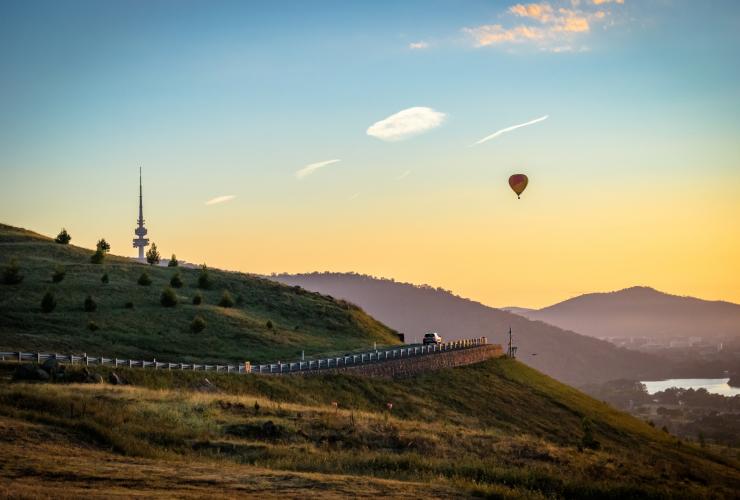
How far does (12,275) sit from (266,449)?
188ft

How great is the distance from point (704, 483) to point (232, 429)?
35846 mm

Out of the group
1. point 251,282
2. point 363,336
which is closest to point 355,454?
point 363,336

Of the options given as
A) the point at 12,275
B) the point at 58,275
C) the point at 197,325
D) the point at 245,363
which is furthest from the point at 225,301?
the point at 245,363

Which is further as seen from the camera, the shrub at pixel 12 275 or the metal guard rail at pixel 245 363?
the shrub at pixel 12 275

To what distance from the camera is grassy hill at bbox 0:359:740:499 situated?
71.4ft

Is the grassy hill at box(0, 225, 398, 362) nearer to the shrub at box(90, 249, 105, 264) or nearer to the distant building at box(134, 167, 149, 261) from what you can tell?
the shrub at box(90, 249, 105, 264)

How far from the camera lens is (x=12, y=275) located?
78.4 m

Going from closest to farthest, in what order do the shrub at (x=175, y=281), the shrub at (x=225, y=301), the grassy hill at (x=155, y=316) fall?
the grassy hill at (x=155, y=316)
the shrub at (x=225, y=301)
the shrub at (x=175, y=281)

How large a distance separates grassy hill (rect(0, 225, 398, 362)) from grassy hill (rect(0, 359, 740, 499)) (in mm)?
17730

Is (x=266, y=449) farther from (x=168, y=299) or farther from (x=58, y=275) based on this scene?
(x=58, y=275)

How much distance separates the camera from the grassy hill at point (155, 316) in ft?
217

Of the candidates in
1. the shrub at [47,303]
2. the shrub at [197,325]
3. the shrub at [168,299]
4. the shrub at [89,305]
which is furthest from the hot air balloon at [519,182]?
the shrub at [47,303]

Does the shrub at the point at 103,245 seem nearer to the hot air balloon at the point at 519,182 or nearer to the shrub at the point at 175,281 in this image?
the shrub at the point at 175,281

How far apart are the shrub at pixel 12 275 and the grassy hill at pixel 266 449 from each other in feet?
122
